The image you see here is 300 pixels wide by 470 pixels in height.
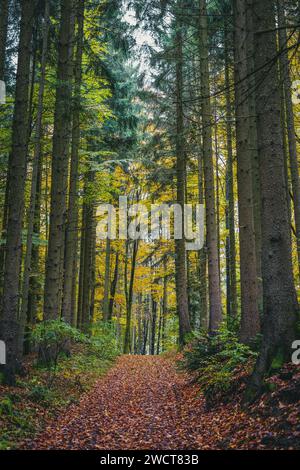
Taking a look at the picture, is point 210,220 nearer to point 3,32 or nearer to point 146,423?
point 146,423

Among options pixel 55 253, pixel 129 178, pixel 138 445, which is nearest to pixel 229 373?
pixel 138 445

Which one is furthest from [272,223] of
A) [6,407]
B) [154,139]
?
[154,139]

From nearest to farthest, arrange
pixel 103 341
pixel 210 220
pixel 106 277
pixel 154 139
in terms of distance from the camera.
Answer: pixel 210 220
pixel 154 139
pixel 103 341
pixel 106 277

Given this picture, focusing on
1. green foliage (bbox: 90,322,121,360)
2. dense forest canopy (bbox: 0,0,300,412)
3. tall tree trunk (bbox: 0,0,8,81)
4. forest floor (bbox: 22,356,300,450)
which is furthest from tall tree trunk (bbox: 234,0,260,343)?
green foliage (bbox: 90,322,121,360)

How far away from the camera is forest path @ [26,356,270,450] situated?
543 centimetres

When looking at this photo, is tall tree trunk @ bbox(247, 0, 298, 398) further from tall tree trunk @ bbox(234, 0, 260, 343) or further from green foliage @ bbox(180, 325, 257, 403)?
tall tree trunk @ bbox(234, 0, 260, 343)

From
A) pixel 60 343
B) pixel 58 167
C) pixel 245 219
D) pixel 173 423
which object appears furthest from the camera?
pixel 58 167

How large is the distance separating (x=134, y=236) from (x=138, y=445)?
18.5 metres

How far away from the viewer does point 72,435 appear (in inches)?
233

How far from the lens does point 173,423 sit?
6703 millimetres

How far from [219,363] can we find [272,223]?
4641 mm

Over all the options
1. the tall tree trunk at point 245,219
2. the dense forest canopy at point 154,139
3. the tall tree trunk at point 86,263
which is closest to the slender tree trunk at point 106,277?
the dense forest canopy at point 154,139
